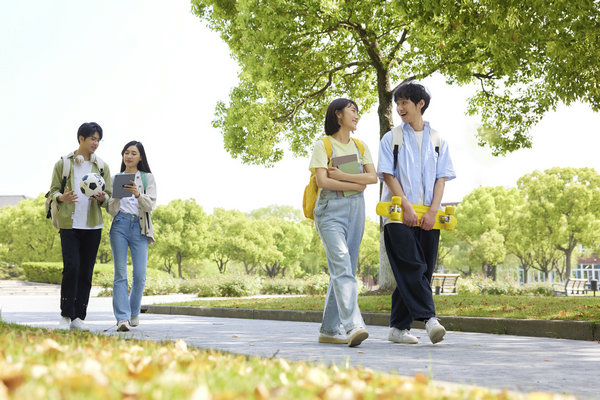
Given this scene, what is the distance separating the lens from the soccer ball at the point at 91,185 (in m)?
7.09

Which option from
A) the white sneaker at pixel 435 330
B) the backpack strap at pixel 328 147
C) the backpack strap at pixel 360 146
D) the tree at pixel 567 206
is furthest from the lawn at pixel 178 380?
the tree at pixel 567 206

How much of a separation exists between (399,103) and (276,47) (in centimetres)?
864

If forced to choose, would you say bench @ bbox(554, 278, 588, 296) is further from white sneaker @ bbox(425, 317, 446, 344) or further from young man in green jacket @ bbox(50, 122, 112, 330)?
young man in green jacket @ bbox(50, 122, 112, 330)

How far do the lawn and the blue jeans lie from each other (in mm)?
3784

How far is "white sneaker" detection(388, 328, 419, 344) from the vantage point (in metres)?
6.01

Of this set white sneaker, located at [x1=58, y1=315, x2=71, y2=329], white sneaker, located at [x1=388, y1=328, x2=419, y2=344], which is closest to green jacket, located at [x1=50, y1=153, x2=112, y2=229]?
white sneaker, located at [x1=58, y1=315, x2=71, y2=329]

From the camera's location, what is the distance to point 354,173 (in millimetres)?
5816

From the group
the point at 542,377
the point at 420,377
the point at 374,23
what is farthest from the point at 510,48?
the point at 420,377

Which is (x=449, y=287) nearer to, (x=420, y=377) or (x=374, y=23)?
(x=374, y=23)

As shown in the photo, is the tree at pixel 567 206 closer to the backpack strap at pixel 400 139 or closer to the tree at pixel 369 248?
the tree at pixel 369 248

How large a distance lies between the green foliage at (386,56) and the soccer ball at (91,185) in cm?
578

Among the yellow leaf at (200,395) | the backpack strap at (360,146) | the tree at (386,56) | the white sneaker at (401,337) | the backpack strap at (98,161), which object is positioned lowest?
the white sneaker at (401,337)

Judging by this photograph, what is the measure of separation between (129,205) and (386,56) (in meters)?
10.5

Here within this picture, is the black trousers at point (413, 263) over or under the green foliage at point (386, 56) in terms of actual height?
under
